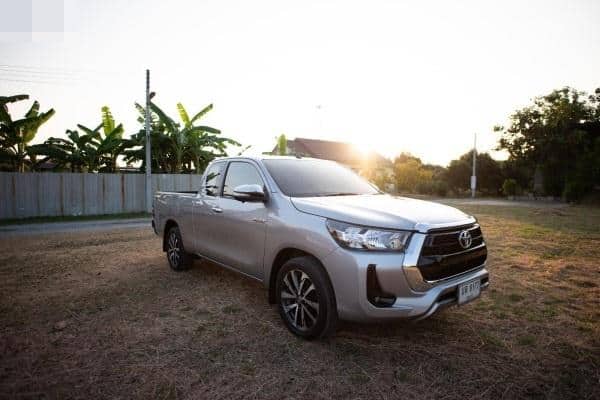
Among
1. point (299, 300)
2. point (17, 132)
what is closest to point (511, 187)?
point (299, 300)

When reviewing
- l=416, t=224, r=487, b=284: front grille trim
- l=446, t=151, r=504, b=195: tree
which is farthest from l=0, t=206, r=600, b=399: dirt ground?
l=446, t=151, r=504, b=195: tree

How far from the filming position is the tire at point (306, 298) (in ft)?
10.1

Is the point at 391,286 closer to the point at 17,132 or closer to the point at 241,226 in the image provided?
the point at 241,226

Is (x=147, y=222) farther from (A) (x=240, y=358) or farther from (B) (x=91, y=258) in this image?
(A) (x=240, y=358)

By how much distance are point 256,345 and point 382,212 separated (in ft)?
5.68

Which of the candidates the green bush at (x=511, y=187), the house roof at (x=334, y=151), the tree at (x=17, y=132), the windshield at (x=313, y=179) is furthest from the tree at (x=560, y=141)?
the tree at (x=17, y=132)

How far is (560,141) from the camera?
21.2 meters

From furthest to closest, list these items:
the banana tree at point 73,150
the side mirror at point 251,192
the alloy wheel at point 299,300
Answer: the banana tree at point 73,150
the side mirror at point 251,192
the alloy wheel at point 299,300

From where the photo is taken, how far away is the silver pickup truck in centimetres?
284

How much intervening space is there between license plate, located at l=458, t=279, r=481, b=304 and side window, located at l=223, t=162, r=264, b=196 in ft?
7.58

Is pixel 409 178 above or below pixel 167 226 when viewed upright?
above

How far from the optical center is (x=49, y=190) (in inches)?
531

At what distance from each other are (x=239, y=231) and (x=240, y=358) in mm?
1477

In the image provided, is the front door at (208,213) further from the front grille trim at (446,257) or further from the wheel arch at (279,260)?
the front grille trim at (446,257)
